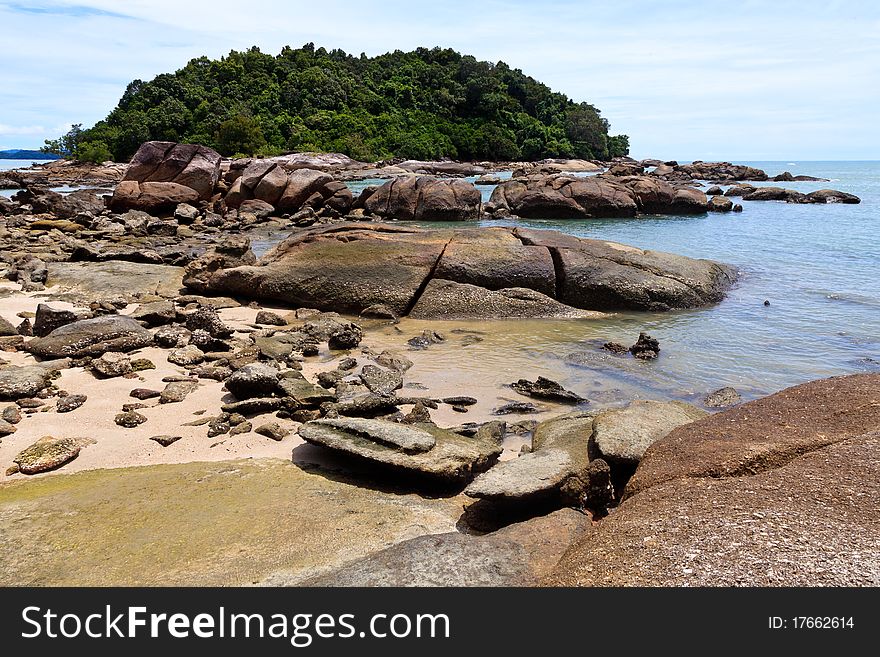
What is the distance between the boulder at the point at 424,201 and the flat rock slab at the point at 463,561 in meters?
25.8

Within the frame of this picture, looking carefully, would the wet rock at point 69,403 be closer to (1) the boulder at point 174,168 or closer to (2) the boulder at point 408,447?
(2) the boulder at point 408,447

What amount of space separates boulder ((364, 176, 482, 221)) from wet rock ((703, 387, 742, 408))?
2230 cm

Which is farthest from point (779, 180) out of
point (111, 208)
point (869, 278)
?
point (111, 208)

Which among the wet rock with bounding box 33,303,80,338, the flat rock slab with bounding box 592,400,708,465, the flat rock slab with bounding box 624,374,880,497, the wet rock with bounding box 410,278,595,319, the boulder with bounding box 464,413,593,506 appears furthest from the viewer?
the wet rock with bounding box 410,278,595,319

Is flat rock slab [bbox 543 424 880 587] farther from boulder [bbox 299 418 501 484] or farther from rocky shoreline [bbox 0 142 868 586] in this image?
boulder [bbox 299 418 501 484]

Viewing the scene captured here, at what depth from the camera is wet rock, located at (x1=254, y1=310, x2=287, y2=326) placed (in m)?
10.2

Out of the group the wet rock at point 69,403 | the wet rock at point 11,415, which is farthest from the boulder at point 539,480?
the wet rock at point 11,415

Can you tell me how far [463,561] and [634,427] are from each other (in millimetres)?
2251

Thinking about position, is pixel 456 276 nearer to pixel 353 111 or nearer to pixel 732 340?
pixel 732 340

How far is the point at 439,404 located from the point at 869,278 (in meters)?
14.6

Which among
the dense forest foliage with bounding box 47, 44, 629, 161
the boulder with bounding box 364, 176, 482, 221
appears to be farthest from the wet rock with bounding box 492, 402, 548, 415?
the dense forest foliage with bounding box 47, 44, 629, 161

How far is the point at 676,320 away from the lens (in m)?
11.4

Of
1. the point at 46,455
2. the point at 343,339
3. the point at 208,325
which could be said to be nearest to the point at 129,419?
the point at 46,455
